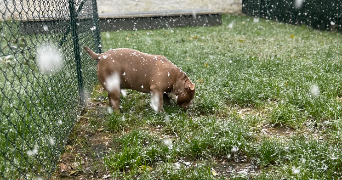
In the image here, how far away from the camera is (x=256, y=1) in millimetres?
15258

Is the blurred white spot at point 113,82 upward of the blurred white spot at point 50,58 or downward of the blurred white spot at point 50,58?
downward

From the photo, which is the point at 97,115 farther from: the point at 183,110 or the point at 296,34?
the point at 296,34

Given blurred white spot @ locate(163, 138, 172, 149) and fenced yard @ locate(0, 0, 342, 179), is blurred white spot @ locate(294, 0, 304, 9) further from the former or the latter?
blurred white spot @ locate(163, 138, 172, 149)

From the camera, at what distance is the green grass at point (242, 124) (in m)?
2.88

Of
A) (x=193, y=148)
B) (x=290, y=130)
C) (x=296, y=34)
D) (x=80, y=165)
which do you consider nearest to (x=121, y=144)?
(x=80, y=165)

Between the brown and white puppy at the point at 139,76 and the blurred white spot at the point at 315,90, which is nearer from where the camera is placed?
the brown and white puppy at the point at 139,76

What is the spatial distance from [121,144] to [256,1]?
13620mm

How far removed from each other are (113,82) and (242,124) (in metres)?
1.69

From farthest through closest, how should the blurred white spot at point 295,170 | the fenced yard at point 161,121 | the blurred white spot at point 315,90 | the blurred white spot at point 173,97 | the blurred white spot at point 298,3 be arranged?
the blurred white spot at point 298,3 < the blurred white spot at point 315,90 < the blurred white spot at point 173,97 < the fenced yard at point 161,121 < the blurred white spot at point 295,170

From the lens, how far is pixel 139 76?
4.10 m

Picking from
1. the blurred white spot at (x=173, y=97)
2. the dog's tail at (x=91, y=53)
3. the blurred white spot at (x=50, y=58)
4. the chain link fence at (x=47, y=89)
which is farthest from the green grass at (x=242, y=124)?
the blurred white spot at (x=50, y=58)

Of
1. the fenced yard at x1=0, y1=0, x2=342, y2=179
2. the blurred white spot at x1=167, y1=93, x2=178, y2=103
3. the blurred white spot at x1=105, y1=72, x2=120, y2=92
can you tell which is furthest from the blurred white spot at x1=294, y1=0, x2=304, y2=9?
the blurred white spot at x1=105, y1=72, x2=120, y2=92

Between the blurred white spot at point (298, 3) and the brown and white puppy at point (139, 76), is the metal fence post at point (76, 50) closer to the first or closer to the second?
the brown and white puppy at point (139, 76)

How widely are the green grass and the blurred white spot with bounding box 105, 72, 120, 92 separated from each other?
35 centimetres
